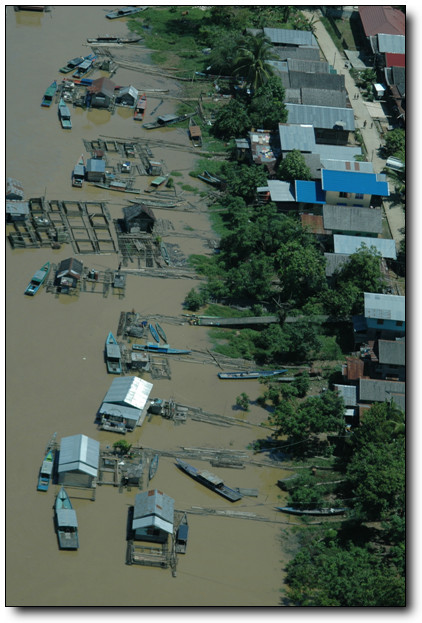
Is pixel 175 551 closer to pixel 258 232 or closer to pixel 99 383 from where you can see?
pixel 99 383

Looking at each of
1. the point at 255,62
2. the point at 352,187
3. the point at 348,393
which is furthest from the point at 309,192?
the point at 348,393

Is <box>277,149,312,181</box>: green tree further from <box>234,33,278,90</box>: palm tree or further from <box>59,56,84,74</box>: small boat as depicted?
<box>59,56,84,74</box>: small boat

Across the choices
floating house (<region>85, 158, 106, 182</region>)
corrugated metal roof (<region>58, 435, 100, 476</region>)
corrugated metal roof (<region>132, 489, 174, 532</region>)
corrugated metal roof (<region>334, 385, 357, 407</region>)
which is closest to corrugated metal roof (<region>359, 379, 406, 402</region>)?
corrugated metal roof (<region>334, 385, 357, 407</region>)

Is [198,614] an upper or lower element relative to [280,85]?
lower

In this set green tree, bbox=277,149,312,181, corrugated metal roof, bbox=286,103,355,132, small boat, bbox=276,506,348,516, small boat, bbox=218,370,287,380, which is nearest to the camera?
small boat, bbox=276,506,348,516

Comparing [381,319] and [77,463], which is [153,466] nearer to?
[77,463]

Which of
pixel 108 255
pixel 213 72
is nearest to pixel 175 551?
pixel 108 255
